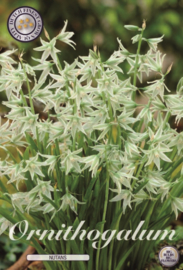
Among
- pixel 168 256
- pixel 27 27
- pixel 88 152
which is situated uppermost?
pixel 27 27

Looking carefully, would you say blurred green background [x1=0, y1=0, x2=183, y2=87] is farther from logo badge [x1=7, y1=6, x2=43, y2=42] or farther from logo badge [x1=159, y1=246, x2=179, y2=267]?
logo badge [x1=159, y1=246, x2=179, y2=267]

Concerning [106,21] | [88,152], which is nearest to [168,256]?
[88,152]

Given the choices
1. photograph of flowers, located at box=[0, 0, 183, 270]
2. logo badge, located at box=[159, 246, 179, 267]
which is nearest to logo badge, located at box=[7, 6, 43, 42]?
photograph of flowers, located at box=[0, 0, 183, 270]

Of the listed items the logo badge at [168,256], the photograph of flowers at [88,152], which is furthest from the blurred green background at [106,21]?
the logo badge at [168,256]

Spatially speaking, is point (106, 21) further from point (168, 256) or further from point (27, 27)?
point (168, 256)

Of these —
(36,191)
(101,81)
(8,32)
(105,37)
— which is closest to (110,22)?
(105,37)

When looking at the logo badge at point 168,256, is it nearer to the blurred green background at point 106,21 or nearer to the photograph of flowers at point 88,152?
the photograph of flowers at point 88,152

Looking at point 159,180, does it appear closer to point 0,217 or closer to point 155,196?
point 155,196

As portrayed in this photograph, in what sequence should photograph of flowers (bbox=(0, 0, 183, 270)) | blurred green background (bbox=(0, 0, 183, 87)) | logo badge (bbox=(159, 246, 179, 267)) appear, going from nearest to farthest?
photograph of flowers (bbox=(0, 0, 183, 270)) < logo badge (bbox=(159, 246, 179, 267)) < blurred green background (bbox=(0, 0, 183, 87))
